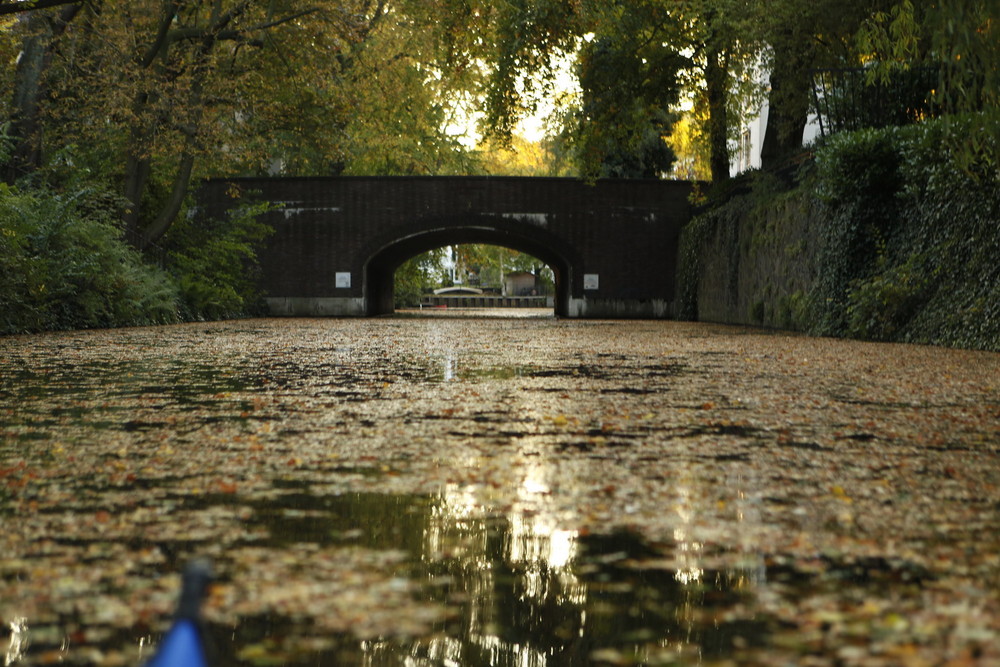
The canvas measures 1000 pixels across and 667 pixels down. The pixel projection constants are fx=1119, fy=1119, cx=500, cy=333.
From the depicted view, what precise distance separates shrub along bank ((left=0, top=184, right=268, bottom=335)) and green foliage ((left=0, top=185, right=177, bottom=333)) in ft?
0.05

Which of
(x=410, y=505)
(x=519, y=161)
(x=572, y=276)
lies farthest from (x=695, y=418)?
(x=519, y=161)

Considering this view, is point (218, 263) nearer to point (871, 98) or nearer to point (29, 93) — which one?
point (29, 93)

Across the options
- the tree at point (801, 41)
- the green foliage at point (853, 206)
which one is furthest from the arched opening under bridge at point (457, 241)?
the green foliage at point (853, 206)

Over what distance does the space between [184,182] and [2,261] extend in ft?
28.8

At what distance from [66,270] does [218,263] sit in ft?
31.8

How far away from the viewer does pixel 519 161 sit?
54656 mm

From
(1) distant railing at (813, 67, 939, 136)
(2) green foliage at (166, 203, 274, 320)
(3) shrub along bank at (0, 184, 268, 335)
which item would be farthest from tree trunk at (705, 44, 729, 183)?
(3) shrub along bank at (0, 184, 268, 335)

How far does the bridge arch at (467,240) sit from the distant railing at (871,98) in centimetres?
1330

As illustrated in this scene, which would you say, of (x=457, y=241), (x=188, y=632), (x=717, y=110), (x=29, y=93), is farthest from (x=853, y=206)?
(x=457, y=241)

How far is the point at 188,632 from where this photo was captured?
3.34 ft

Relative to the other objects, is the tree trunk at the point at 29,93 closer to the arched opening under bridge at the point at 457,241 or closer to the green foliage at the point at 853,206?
the arched opening under bridge at the point at 457,241

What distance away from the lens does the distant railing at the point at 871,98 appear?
16250 millimetres

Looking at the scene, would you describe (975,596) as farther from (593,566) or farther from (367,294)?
(367,294)

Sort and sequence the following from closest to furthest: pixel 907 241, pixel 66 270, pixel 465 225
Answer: pixel 907 241, pixel 66 270, pixel 465 225
